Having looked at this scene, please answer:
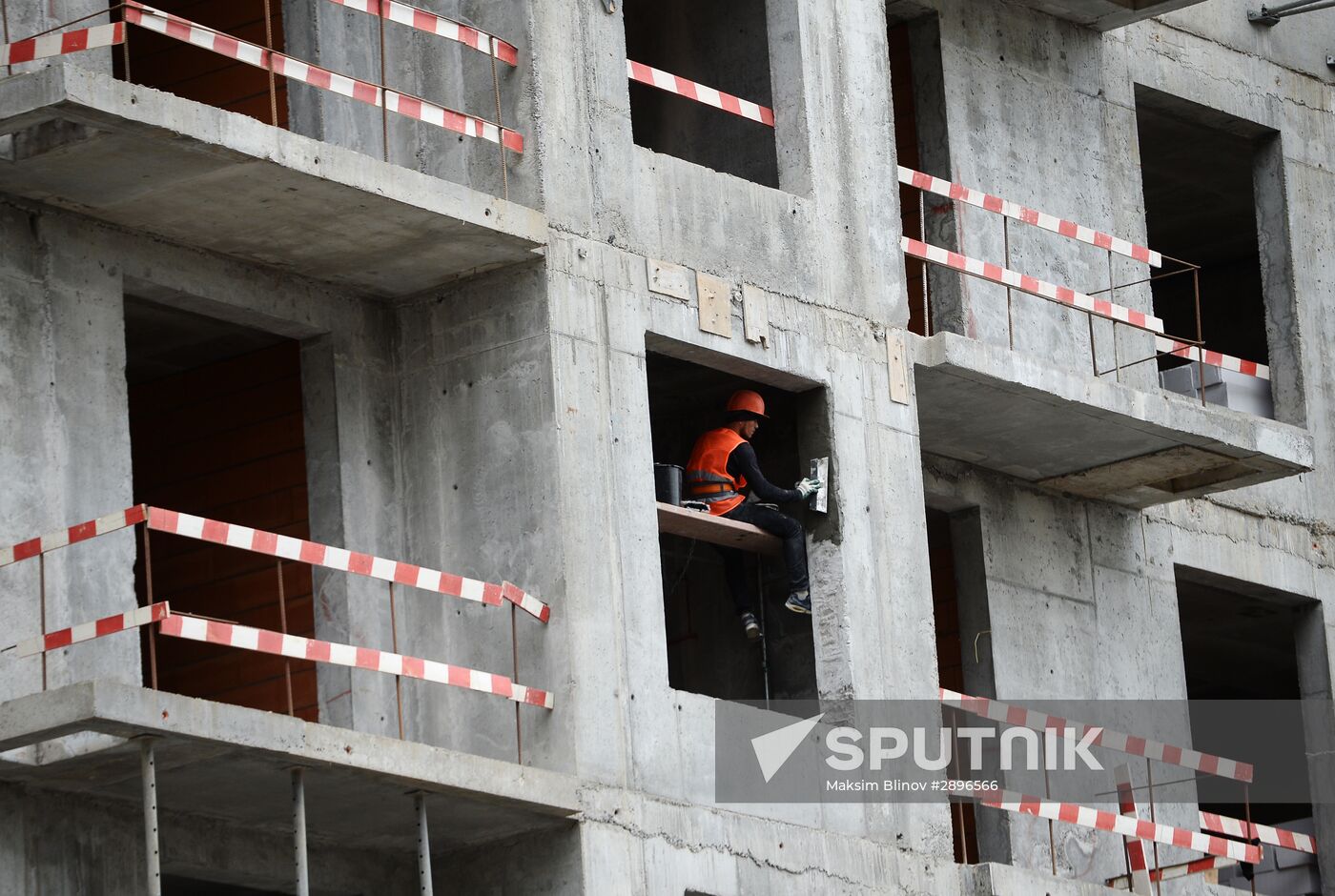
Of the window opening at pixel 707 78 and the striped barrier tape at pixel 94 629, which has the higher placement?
the window opening at pixel 707 78

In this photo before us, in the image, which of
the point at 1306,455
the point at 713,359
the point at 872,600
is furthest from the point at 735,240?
the point at 1306,455

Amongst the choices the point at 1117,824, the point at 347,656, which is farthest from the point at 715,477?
the point at 347,656

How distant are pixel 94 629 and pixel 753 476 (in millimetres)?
5821

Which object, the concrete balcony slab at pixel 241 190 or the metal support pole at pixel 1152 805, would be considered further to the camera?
the metal support pole at pixel 1152 805

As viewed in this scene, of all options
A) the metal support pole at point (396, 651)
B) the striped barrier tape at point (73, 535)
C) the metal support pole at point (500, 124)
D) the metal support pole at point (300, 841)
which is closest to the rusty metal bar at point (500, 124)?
the metal support pole at point (500, 124)

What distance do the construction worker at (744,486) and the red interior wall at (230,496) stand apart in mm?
2865

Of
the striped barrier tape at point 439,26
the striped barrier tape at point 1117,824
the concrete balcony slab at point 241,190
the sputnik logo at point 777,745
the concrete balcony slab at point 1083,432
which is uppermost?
the striped barrier tape at point 439,26

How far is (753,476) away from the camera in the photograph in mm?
20719

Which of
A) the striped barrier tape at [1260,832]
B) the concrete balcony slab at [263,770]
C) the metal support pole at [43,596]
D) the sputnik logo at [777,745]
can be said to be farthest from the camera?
the striped barrier tape at [1260,832]

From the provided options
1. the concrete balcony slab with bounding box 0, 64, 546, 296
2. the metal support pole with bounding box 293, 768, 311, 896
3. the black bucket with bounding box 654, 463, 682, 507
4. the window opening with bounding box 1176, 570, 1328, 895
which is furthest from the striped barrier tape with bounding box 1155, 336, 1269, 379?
the metal support pole with bounding box 293, 768, 311, 896

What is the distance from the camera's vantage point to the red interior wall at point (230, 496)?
1953cm

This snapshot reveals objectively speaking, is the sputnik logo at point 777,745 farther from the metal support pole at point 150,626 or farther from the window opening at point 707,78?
the window opening at point 707,78

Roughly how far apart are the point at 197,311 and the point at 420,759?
3486 mm

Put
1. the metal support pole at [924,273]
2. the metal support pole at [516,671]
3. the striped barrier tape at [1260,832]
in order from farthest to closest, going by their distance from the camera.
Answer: the striped barrier tape at [1260,832], the metal support pole at [924,273], the metal support pole at [516,671]
